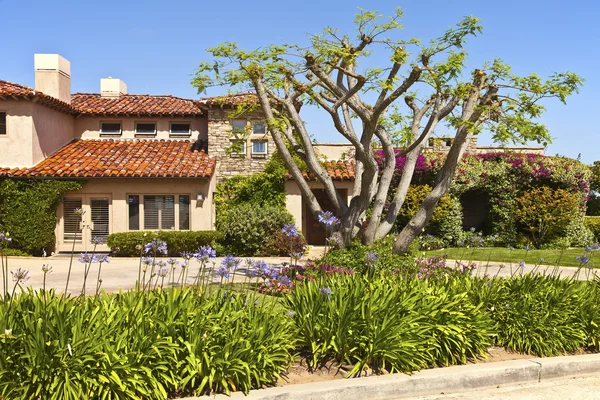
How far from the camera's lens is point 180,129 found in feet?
86.4

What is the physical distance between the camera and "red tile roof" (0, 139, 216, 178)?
2191 centimetres

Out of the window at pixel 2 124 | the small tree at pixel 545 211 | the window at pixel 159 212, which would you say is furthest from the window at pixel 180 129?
the small tree at pixel 545 211

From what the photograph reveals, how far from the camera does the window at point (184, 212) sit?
23.1 m

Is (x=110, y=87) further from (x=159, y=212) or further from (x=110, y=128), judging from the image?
(x=159, y=212)

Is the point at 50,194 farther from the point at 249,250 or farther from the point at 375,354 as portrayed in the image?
the point at 375,354

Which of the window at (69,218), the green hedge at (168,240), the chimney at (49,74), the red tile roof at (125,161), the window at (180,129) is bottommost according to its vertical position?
the green hedge at (168,240)

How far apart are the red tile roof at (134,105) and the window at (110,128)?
804 mm

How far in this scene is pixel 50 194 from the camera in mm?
21609

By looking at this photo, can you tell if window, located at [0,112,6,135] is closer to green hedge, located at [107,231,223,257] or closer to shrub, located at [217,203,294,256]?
green hedge, located at [107,231,223,257]

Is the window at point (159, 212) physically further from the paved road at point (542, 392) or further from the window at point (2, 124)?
the paved road at point (542, 392)

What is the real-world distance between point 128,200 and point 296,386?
18763 mm

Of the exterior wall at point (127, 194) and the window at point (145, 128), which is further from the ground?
the window at point (145, 128)

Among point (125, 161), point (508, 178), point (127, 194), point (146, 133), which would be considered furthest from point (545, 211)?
point (146, 133)

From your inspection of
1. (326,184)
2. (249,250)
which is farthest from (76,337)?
(249,250)
